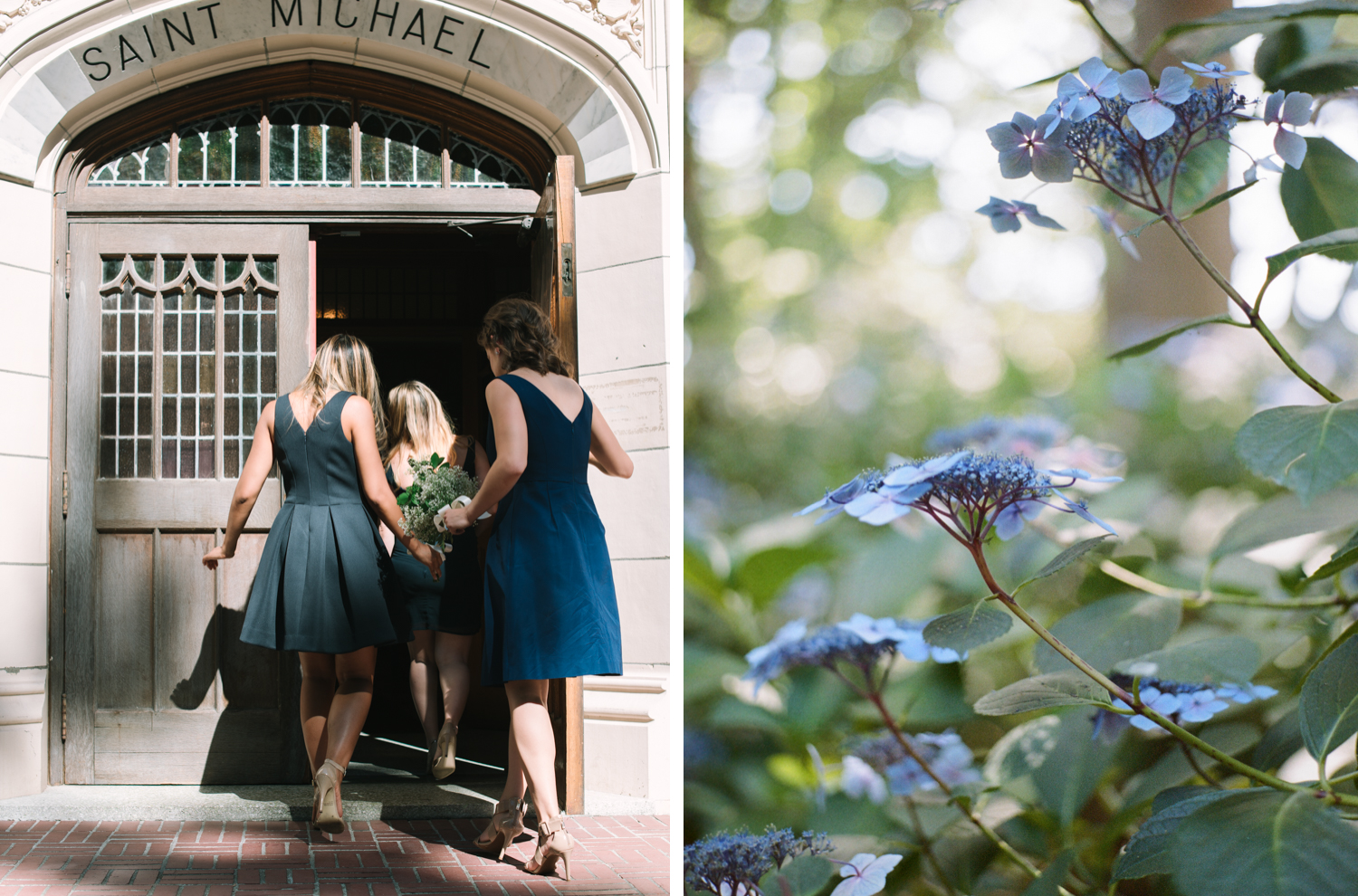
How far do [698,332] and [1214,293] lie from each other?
51 centimetres

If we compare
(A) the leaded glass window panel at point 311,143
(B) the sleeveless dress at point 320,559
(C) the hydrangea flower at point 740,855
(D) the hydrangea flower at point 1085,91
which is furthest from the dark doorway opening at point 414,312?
(D) the hydrangea flower at point 1085,91

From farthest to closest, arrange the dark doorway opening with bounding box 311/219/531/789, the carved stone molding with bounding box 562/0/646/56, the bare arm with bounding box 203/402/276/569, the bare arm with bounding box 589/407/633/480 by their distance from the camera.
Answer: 1. the dark doorway opening with bounding box 311/219/531/789
2. the carved stone molding with bounding box 562/0/646/56
3. the bare arm with bounding box 203/402/276/569
4. the bare arm with bounding box 589/407/633/480

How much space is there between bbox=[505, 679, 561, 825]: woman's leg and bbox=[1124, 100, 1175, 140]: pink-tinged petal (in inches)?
74.3

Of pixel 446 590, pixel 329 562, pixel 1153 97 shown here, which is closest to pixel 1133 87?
pixel 1153 97

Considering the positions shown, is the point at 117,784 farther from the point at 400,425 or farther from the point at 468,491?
the point at 468,491

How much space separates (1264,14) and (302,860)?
2826 millimetres

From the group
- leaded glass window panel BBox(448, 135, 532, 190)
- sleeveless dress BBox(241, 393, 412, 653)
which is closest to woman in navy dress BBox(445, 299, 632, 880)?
sleeveless dress BBox(241, 393, 412, 653)

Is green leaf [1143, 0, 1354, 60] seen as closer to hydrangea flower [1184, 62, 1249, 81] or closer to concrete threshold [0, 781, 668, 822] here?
hydrangea flower [1184, 62, 1249, 81]

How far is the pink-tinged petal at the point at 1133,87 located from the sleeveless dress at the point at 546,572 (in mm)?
1688

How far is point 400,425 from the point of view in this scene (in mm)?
3342

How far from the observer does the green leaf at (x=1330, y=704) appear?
669 mm

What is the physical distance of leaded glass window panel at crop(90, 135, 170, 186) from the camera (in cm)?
341

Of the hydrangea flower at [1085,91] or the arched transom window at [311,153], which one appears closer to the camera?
the hydrangea flower at [1085,91]

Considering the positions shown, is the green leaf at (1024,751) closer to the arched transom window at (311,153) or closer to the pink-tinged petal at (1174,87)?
the pink-tinged petal at (1174,87)
